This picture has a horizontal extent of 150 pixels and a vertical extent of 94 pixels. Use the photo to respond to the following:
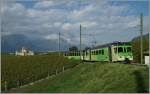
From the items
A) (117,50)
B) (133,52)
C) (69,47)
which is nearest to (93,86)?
(117,50)

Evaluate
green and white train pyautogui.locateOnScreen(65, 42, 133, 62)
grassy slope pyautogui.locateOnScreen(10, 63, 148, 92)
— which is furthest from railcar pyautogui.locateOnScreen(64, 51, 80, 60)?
grassy slope pyautogui.locateOnScreen(10, 63, 148, 92)

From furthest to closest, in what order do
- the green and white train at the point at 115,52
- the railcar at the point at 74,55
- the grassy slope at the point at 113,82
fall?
the railcar at the point at 74,55, the green and white train at the point at 115,52, the grassy slope at the point at 113,82

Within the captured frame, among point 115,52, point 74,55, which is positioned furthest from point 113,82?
point 74,55

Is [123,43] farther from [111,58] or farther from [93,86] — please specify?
[93,86]

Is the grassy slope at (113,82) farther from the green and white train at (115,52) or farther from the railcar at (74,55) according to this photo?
the railcar at (74,55)

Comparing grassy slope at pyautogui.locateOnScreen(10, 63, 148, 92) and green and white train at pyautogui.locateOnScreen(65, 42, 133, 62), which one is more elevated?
green and white train at pyautogui.locateOnScreen(65, 42, 133, 62)

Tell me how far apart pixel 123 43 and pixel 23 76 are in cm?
1220

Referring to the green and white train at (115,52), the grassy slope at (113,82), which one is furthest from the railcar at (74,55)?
the grassy slope at (113,82)

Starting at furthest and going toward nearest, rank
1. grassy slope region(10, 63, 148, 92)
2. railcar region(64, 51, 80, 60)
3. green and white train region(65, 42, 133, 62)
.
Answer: railcar region(64, 51, 80, 60)
green and white train region(65, 42, 133, 62)
grassy slope region(10, 63, 148, 92)

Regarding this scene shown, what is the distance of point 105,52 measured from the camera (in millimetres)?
45750

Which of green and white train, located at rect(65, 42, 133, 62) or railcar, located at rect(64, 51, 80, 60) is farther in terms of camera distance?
railcar, located at rect(64, 51, 80, 60)

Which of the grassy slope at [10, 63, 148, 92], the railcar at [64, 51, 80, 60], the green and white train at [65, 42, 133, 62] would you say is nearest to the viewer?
the grassy slope at [10, 63, 148, 92]

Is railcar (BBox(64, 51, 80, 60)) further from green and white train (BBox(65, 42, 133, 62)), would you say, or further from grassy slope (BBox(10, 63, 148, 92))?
grassy slope (BBox(10, 63, 148, 92))

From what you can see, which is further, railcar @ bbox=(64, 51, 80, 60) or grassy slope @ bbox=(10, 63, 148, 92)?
railcar @ bbox=(64, 51, 80, 60)
